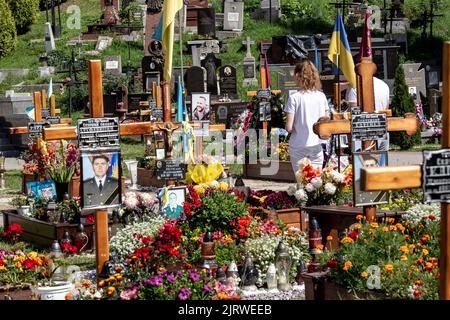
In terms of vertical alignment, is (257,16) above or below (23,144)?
above

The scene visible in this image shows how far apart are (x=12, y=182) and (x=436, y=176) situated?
15.4 metres

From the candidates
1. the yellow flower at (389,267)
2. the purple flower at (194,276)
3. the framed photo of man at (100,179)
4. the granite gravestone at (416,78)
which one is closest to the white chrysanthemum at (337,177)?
the framed photo of man at (100,179)

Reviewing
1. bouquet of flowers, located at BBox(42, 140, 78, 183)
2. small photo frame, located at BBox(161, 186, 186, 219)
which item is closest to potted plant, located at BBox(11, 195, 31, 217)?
bouquet of flowers, located at BBox(42, 140, 78, 183)

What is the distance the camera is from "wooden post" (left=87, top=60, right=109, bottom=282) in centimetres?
891

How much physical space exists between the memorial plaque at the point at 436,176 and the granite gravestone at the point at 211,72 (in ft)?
91.2

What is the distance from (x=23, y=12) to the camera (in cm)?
4888

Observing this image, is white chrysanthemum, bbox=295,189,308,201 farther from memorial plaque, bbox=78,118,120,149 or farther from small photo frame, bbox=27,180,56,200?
small photo frame, bbox=27,180,56,200

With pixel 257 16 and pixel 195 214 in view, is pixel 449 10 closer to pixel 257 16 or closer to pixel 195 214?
pixel 257 16

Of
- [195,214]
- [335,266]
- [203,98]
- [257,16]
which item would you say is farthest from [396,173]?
[257,16]

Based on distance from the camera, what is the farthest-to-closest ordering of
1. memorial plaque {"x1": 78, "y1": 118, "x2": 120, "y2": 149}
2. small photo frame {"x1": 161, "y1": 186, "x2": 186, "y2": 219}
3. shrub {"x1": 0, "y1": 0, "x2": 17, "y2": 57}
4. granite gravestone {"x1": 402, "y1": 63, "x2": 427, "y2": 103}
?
shrub {"x1": 0, "y1": 0, "x2": 17, "y2": 57} < granite gravestone {"x1": 402, "y1": 63, "x2": 427, "y2": 103} < small photo frame {"x1": 161, "y1": 186, "x2": 186, "y2": 219} < memorial plaque {"x1": 78, "y1": 118, "x2": 120, "y2": 149}

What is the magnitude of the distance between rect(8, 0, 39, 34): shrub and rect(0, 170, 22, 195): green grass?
27003 mm
